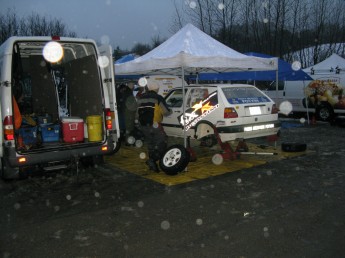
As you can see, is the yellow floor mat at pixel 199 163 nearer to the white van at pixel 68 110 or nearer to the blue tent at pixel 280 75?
the white van at pixel 68 110

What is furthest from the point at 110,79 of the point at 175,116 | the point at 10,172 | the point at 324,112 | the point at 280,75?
the point at 324,112

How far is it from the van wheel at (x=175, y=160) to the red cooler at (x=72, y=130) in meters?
1.69

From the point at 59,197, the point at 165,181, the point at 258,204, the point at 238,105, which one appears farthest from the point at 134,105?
the point at 258,204

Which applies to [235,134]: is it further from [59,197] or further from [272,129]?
[59,197]

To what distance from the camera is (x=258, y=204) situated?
203 inches

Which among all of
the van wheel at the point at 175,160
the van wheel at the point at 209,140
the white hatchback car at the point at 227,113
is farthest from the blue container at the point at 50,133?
the van wheel at the point at 209,140

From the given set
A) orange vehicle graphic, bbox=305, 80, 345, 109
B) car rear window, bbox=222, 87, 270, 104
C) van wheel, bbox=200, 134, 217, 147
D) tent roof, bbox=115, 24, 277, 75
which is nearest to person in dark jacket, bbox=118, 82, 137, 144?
tent roof, bbox=115, 24, 277, 75

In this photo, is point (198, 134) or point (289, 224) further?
point (198, 134)

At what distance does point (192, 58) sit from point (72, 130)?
2.77m

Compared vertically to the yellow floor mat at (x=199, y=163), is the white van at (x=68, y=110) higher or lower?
higher

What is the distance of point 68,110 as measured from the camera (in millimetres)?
8766

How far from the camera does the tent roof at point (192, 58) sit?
700 centimetres

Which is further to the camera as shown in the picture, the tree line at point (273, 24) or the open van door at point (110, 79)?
the tree line at point (273, 24)

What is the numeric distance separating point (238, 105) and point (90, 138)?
3351 mm
